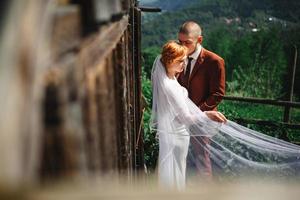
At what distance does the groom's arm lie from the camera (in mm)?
5883

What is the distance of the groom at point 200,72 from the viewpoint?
5.75m

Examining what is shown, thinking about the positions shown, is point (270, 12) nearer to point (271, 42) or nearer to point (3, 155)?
point (271, 42)

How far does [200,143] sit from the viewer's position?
214 inches

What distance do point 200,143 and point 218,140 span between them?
0.18m

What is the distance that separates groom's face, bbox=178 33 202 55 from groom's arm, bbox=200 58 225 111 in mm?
277

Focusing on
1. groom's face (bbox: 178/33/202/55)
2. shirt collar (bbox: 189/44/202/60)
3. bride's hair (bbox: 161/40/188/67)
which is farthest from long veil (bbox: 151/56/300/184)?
shirt collar (bbox: 189/44/202/60)

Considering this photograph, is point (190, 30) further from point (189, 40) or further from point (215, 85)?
point (215, 85)

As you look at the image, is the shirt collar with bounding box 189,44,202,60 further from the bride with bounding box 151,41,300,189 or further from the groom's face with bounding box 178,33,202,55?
the bride with bounding box 151,41,300,189

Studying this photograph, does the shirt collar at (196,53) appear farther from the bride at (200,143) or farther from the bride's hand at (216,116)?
the bride's hand at (216,116)

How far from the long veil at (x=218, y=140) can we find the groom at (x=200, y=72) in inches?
21.2

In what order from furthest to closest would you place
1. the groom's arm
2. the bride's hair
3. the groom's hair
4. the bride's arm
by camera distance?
the groom's arm
the groom's hair
the bride's arm
the bride's hair

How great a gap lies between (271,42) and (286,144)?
11.7 meters

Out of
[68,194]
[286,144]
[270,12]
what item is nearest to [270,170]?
[286,144]

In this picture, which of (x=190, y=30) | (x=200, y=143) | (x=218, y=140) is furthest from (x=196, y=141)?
(x=190, y=30)
